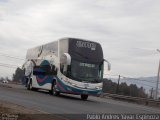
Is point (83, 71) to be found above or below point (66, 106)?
above

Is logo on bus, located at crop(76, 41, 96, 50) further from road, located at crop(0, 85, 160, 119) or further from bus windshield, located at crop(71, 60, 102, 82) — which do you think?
road, located at crop(0, 85, 160, 119)

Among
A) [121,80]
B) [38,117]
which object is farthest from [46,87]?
[38,117]

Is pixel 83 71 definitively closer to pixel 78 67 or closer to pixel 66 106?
pixel 78 67

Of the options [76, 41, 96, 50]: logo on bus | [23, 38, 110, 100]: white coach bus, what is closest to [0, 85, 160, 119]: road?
[23, 38, 110, 100]: white coach bus

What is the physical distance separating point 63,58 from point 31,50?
447 inches

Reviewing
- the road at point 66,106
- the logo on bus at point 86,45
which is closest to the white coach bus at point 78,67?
the logo on bus at point 86,45

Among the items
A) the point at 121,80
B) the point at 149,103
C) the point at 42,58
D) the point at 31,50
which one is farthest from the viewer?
the point at 121,80

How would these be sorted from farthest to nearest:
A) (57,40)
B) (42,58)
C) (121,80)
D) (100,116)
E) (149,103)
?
(121,80) < (149,103) < (42,58) < (57,40) < (100,116)

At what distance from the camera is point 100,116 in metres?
16.0

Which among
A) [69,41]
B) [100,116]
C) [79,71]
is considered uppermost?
[69,41]

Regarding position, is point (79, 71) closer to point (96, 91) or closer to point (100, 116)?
point (96, 91)

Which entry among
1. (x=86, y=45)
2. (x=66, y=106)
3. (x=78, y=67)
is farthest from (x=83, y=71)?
(x=66, y=106)

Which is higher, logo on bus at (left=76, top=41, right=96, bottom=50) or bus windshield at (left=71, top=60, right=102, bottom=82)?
logo on bus at (left=76, top=41, right=96, bottom=50)

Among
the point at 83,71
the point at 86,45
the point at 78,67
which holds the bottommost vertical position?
the point at 83,71
